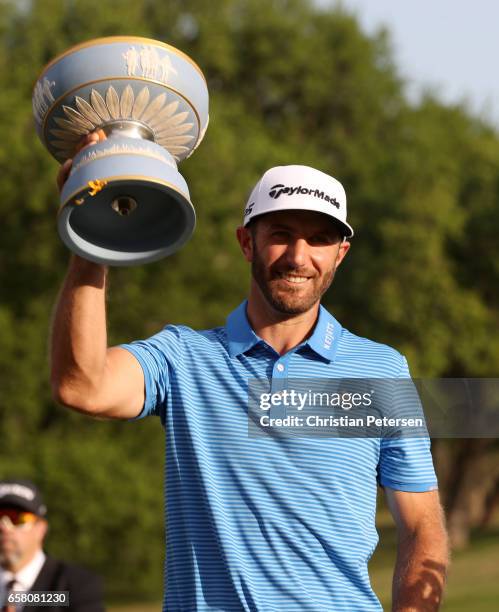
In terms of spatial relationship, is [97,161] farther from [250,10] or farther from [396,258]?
[250,10]

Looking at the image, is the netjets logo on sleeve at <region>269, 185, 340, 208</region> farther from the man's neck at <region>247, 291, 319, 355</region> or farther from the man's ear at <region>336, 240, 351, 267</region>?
the man's neck at <region>247, 291, 319, 355</region>

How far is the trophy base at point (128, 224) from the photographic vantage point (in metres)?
3.48

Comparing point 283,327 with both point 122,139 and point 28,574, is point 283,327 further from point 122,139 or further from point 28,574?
point 28,574

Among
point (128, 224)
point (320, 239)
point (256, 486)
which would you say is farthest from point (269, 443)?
point (128, 224)

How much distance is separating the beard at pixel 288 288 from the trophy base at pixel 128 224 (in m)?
0.47

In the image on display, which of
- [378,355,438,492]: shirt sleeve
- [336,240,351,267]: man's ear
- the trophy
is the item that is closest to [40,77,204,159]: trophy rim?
the trophy

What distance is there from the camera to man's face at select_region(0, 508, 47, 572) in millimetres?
5988

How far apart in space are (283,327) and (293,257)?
0.93 feet

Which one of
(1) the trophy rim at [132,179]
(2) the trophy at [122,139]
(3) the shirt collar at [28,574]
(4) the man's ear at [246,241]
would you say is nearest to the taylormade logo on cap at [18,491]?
(3) the shirt collar at [28,574]

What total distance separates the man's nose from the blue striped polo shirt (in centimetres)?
28

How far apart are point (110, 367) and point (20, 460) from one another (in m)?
25.9

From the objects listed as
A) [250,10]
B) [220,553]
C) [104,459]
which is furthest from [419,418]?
[250,10]

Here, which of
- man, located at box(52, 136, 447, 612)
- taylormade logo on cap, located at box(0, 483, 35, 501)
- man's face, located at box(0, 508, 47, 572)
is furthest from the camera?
taylormade logo on cap, located at box(0, 483, 35, 501)

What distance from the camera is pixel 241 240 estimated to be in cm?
426
